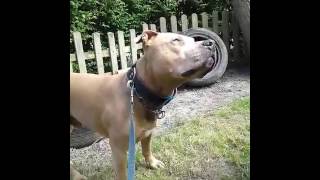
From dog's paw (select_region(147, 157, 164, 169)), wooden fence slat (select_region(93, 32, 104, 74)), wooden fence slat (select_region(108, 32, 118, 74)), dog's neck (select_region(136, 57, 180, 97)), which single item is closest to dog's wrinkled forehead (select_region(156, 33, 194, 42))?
dog's neck (select_region(136, 57, 180, 97))

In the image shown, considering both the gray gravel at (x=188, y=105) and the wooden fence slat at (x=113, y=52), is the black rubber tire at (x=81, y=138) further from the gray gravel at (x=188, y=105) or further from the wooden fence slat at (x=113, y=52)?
the wooden fence slat at (x=113, y=52)

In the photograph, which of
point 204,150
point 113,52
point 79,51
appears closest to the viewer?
point 204,150

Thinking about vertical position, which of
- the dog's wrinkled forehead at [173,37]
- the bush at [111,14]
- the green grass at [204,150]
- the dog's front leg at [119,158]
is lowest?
the green grass at [204,150]

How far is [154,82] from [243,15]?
180 inches

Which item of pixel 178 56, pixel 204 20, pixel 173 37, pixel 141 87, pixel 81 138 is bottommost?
pixel 81 138

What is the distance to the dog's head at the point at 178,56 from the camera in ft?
9.00

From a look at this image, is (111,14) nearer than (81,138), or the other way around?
(81,138)

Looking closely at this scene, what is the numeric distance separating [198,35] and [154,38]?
3.61m

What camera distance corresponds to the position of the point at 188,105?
5645mm

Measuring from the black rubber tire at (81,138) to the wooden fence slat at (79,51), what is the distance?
6.22 feet

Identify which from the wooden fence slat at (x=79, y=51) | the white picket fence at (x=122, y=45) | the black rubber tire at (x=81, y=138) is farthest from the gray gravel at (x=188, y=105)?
the wooden fence slat at (x=79, y=51)

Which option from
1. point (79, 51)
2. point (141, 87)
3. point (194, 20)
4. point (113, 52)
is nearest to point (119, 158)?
point (141, 87)

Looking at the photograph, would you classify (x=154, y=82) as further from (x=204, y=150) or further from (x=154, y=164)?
(x=204, y=150)
